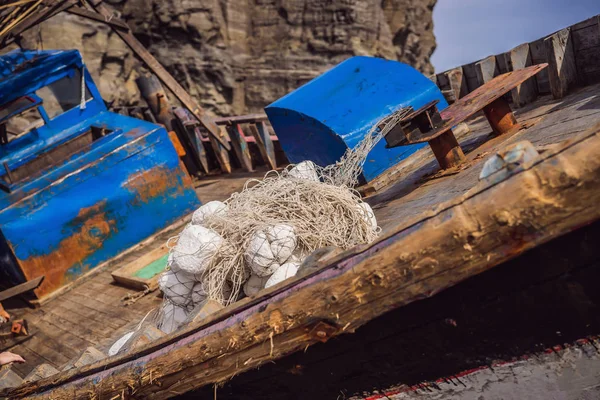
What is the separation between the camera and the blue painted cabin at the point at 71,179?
543 centimetres

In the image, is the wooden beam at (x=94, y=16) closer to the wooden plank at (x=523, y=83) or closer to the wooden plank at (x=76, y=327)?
the wooden plank at (x=76, y=327)

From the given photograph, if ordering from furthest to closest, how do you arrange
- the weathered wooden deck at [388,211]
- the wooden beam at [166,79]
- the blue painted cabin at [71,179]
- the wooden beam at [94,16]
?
1. the wooden beam at [166,79]
2. the wooden beam at [94,16]
3. the blue painted cabin at [71,179]
4. the weathered wooden deck at [388,211]

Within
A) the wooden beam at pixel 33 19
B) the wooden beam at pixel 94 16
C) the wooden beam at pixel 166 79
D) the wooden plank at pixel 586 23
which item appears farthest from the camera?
the wooden beam at pixel 166 79

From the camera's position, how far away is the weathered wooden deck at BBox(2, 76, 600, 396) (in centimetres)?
300

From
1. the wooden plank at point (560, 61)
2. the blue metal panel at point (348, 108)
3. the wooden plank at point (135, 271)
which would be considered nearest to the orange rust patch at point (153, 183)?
the wooden plank at point (135, 271)

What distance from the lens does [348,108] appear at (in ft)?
13.6

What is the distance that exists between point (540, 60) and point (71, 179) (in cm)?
490

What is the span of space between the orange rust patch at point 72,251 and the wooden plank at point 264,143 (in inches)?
98.2

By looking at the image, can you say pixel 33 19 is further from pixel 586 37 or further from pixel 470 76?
pixel 586 37

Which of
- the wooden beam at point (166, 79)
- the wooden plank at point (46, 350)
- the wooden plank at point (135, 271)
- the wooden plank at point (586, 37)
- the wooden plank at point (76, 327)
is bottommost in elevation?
the wooden plank at point (46, 350)

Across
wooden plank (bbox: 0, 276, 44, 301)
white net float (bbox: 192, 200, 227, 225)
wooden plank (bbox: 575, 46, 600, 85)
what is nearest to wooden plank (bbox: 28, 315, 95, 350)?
wooden plank (bbox: 0, 276, 44, 301)

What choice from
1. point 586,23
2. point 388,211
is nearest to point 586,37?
point 586,23

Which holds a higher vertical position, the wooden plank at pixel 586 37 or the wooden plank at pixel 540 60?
the wooden plank at pixel 586 37

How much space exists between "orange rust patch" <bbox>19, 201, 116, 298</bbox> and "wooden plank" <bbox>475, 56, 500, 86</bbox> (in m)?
4.32
